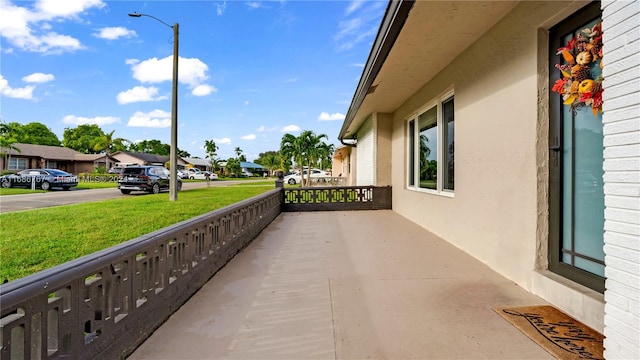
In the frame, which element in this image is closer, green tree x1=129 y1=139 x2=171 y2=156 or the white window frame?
the white window frame

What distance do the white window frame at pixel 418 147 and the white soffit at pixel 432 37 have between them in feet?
1.52

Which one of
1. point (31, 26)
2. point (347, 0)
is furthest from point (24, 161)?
point (347, 0)

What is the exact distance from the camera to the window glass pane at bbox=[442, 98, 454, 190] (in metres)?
4.85

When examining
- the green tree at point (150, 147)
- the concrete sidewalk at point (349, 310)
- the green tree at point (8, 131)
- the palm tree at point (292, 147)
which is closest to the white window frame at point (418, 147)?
the concrete sidewalk at point (349, 310)

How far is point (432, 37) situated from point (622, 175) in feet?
9.27

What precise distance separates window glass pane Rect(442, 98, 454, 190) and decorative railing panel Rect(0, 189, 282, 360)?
3702 mm

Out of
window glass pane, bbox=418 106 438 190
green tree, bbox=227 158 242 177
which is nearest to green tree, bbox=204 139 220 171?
green tree, bbox=227 158 242 177

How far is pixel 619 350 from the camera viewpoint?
59.5 inches

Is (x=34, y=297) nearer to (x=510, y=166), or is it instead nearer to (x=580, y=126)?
(x=580, y=126)

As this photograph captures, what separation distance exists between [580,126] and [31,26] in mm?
11095

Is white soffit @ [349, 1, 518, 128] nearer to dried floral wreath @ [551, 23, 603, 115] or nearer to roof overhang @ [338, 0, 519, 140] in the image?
roof overhang @ [338, 0, 519, 140]

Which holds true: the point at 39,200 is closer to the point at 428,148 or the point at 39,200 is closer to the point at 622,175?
the point at 428,148

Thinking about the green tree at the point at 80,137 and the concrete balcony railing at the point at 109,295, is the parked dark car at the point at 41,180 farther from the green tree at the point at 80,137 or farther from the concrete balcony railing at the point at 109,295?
the green tree at the point at 80,137

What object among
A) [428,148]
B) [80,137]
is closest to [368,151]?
[428,148]
